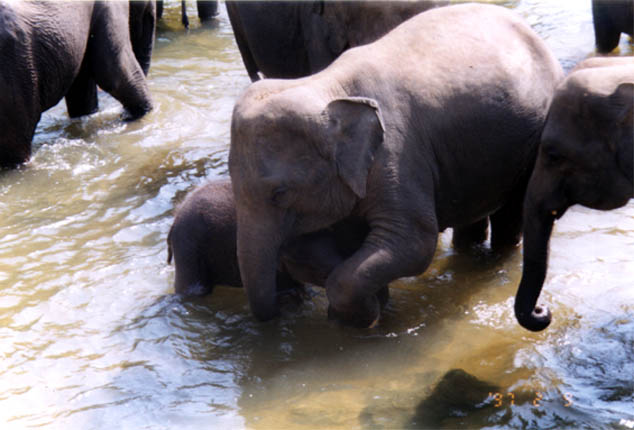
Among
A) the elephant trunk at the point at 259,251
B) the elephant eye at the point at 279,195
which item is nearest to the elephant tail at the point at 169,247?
the elephant trunk at the point at 259,251

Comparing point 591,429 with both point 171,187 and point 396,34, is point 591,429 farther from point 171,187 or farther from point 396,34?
point 171,187

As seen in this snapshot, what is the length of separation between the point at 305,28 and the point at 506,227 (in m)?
2.04

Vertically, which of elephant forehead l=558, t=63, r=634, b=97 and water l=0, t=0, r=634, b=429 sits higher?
elephant forehead l=558, t=63, r=634, b=97

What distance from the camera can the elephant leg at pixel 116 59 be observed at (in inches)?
266

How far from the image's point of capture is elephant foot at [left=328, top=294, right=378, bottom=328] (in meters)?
3.72

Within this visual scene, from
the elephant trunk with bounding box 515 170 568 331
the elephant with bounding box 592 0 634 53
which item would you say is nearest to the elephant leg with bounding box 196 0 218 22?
the elephant with bounding box 592 0 634 53

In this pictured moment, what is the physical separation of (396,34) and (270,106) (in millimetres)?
882

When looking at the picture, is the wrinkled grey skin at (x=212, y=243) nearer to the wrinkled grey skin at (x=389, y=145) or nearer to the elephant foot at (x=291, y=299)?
the elephant foot at (x=291, y=299)

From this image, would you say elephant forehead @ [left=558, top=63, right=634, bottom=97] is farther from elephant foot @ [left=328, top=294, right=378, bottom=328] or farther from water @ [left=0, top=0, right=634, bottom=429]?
elephant foot @ [left=328, top=294, right=378, bottom=328]

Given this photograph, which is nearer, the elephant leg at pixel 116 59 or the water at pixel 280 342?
the water at pixel 280 342

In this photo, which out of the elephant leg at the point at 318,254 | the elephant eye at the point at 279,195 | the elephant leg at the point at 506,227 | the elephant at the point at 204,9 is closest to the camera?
the elephant eye at the point at 279,195

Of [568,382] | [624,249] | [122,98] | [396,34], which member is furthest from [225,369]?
[122,98]

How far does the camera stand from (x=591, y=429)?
10.2 feet

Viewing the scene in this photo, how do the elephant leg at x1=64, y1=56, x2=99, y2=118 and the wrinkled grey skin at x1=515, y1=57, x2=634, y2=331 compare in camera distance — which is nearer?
the wrinkled grey skin at x1=515, y1=57, x2=634, y2=331
